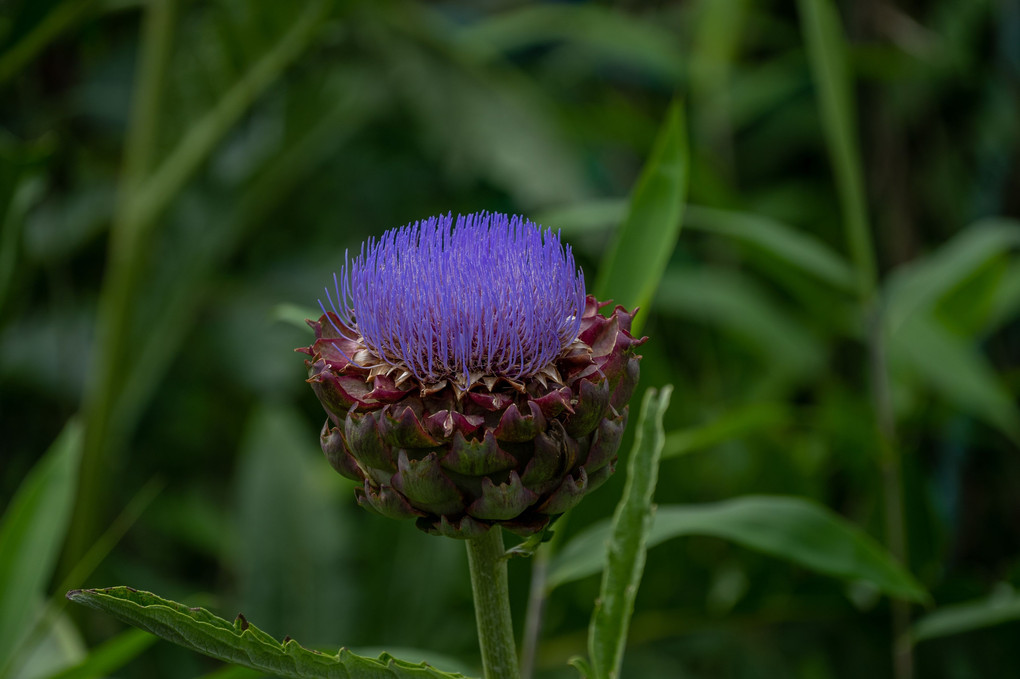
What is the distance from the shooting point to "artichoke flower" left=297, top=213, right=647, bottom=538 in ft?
1.74

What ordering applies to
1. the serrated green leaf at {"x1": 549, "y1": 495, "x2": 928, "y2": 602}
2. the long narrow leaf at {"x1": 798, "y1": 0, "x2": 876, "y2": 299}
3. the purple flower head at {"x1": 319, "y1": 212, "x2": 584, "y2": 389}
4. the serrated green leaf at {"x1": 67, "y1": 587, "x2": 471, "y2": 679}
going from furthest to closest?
1. the long narrow leaf at {"x1": 798, "y1": 0, "x2": 876, "y2": 299}
2. the serrated green leaf at {"x1": 549, "y1": 495, "x2": 928, "y2": 602}
3. the purple flower head at {"x1": 319, "y1": 212, "x2": 584, "y2": 389}
4. the serrated green leaf at {"x1": 67, "y1": 587, "x2": 471, "y2": 679}

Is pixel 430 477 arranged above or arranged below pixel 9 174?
below

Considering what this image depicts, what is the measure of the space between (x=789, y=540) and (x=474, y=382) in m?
0.33

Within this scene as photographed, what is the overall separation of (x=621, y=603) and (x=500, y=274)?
22 centimetres

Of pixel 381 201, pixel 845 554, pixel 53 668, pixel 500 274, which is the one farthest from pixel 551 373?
pixel 381 201

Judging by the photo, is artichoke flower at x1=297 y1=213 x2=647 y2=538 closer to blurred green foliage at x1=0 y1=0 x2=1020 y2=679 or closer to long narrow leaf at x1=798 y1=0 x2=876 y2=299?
blurred green foliage at x1=0 y1=0 x2=1020 y2=679

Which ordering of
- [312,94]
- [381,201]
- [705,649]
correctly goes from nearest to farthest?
[705,649] → [312,94] → [381,201]

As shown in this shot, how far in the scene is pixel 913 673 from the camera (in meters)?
1.00

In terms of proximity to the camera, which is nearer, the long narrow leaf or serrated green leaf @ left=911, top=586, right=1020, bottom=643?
serrated green leaf @ left=911, top=586, right=1020, bottom=643

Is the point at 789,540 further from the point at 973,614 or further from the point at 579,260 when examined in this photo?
the point at 579,260

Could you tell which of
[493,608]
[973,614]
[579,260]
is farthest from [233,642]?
[579,260]

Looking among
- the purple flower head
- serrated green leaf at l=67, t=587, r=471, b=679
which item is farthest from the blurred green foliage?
serrated green leaf at l=67, t=587, r=471, b=679

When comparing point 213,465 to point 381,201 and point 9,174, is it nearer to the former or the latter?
point 381,201

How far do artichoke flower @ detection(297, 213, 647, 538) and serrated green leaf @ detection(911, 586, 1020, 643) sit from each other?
46cm
